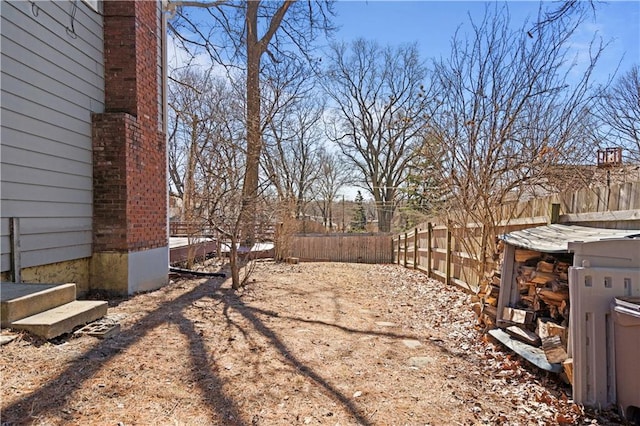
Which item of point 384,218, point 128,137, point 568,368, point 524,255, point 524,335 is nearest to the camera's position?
point 568,368

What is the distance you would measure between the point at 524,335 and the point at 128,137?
540cm

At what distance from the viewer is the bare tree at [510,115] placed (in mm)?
5633

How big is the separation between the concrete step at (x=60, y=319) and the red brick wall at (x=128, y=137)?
73.1 inches

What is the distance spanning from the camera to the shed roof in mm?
2985

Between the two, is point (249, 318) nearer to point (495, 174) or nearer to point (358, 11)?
point (495, 174)

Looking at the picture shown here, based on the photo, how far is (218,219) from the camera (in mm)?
6430

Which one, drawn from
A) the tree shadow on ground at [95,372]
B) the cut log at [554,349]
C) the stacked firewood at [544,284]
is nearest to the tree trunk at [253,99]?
the tree shadow on ground at [95,372]

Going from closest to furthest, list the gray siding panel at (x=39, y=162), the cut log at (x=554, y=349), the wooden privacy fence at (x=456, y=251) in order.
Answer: the cut log at (x=554, y=349) < the gray siding panel at (x=39, y=162) < the wooden privacy fence at (x=456, y=251)

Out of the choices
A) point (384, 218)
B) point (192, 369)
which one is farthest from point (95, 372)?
point (384, 218)

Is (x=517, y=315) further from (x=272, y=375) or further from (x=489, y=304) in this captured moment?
(x=272, y=375)

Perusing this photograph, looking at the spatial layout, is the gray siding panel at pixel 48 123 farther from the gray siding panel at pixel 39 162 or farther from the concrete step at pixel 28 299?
the concrete step at pixel 28 299

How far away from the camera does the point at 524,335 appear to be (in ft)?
11.5

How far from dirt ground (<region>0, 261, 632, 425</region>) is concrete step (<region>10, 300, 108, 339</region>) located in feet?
0.31

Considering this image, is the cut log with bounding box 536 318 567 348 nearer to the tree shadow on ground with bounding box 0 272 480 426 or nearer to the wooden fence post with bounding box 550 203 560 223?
the tree shadow on ground with bounding box 0 272 480 426
